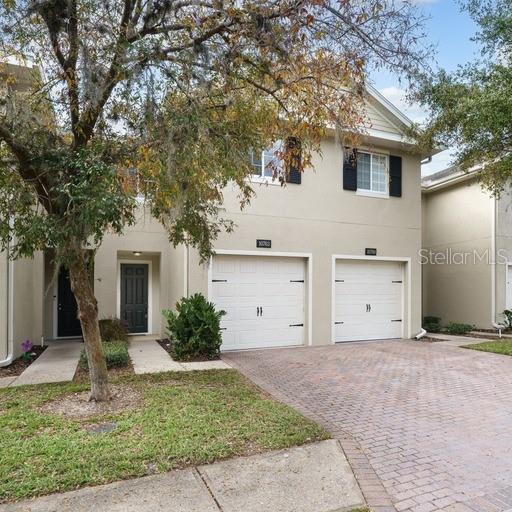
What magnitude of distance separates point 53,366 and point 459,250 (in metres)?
13.3

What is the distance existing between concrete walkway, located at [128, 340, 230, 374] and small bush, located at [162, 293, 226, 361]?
1.16 feet

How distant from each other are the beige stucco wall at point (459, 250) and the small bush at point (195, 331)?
973 cm

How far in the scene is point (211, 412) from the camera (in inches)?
206

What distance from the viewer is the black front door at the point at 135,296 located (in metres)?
11.8

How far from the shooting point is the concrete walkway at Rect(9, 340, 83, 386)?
698 centimetres

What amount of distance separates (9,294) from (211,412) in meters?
5.20

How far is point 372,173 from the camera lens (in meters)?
11.9

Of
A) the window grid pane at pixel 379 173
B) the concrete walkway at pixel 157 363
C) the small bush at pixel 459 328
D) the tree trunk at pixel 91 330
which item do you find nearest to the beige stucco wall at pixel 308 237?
the window grid pane at pixel 379 173

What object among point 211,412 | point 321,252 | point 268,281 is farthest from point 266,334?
point 211,412

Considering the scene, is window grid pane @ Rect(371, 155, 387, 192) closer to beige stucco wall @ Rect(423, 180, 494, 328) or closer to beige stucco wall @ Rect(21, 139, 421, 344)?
beige stucco wall @ Rect(21, 139, 421, 344)

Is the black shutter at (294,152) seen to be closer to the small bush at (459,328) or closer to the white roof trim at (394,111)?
the white roof trim at (394,111)

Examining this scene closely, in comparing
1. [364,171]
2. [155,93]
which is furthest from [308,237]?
[155,93]

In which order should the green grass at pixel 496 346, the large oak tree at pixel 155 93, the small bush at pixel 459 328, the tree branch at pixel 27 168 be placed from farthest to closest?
the small bush at pixel 459 328 → the green grass at pixel 496 346 → the tree branch at pixel 27 168 → the large oak tree at pixel 155 93

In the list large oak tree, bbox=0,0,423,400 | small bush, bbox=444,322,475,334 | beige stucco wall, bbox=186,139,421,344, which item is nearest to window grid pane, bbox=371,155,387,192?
beige stucco wall, bbox=186,139,421,344
